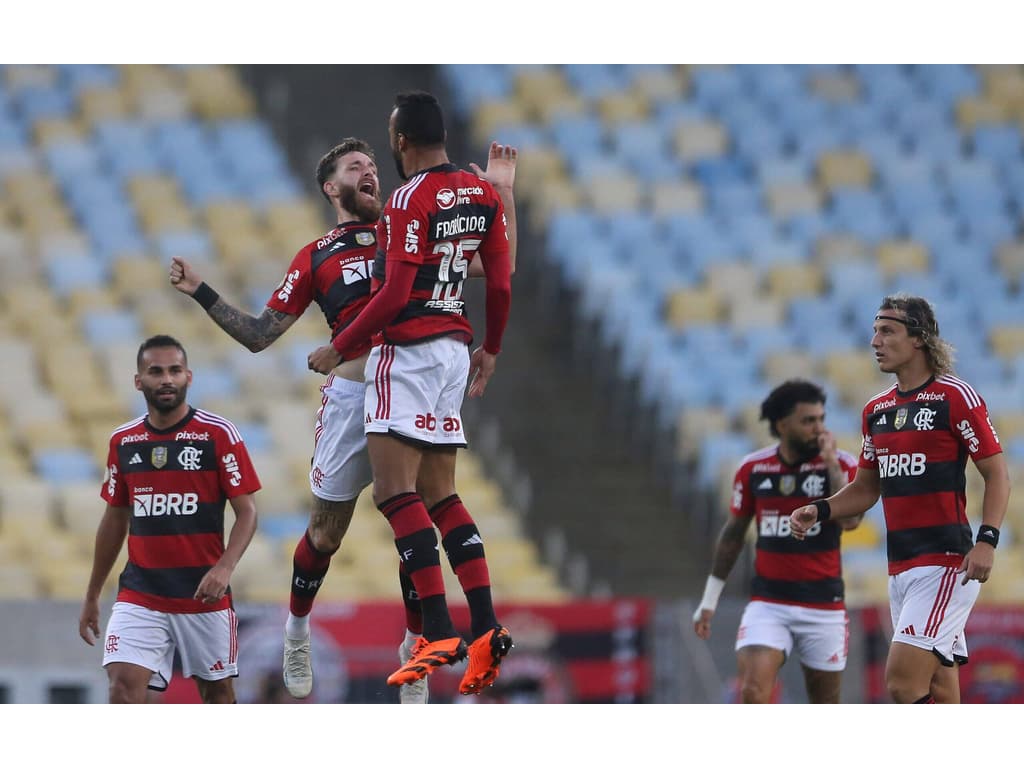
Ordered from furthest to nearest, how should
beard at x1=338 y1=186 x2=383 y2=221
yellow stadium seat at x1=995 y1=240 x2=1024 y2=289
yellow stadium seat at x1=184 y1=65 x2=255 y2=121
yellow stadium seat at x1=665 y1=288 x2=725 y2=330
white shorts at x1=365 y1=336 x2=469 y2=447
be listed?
yellow stadium seat at x1=184 y1=65 x2=255 y2=121 → yellow stadium seat at x1=995 y1=240 x2=1024 y2=289 → yellow stadium seat at x1=665 y1=288 x2=725 y2=330 → beard at x1=338 y1=186 x2=383 y2=221 → white shorts at x1=365 y1=336 x2=469 y2=447

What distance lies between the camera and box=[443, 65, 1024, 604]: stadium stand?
56.3 ft

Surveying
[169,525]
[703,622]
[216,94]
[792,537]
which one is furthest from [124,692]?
[216,94]

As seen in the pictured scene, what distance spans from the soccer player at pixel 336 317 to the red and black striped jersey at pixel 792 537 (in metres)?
2.50

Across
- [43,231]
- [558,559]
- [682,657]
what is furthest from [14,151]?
[682,657]

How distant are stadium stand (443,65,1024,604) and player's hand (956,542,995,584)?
304 inches

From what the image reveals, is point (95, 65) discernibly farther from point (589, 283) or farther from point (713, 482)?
point (713, 482)

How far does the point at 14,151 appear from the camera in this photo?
18.9 meters

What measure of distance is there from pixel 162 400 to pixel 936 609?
3774 mm

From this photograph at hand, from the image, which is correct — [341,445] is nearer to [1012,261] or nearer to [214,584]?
[214,584]

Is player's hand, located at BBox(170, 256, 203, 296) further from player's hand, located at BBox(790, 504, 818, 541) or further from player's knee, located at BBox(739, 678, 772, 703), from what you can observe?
player's knee, located at BBox(739, 678, 772, 703)

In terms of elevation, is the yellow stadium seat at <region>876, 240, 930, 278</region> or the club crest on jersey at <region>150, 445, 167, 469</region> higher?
the yellow stadium seat at <region>876, 240, 930, 278</region>

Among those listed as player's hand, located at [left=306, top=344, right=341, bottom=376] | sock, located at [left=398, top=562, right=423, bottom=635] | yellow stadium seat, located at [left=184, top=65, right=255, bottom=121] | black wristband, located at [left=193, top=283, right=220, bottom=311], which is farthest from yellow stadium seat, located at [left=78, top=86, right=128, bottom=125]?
player's hand, located at [left=306, top=344, right=341, bottom=376]

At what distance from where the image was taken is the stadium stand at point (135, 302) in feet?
46.1

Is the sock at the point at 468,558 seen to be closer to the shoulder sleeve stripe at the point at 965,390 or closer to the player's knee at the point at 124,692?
the player's knee at the point at 124,692
